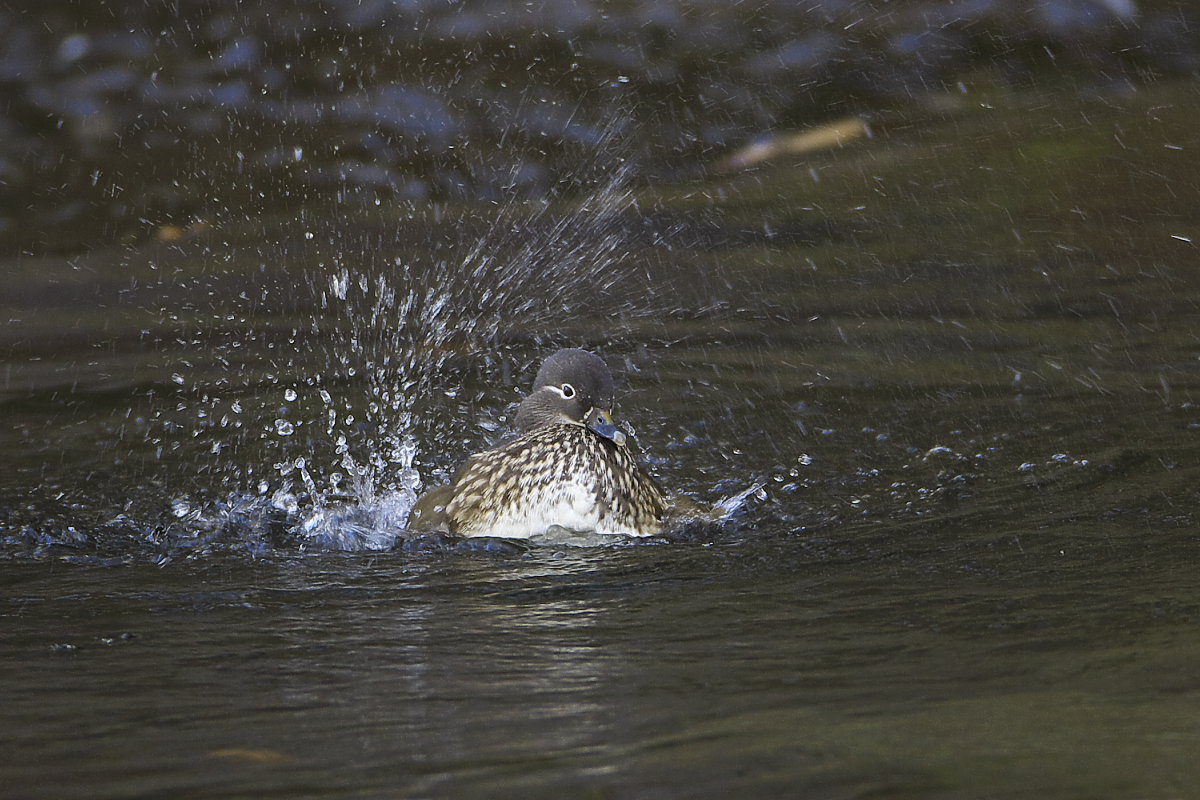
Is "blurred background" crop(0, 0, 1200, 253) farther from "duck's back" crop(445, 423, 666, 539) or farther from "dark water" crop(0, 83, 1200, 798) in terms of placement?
"duck's back" crop(445, 423, 666, 539)

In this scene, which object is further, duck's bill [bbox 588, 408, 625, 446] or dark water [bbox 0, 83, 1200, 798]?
duck's bill [bbox 588, 408, 625, 446]

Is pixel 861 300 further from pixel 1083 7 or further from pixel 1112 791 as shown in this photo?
pixel 1112 791

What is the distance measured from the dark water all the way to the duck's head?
604 millimetres

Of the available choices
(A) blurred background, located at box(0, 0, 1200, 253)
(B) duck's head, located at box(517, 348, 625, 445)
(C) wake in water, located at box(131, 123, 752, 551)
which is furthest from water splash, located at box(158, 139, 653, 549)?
(B) duck's head, located at box(517, 348, 625, 445)

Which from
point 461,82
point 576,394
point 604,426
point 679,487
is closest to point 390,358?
point 679,487

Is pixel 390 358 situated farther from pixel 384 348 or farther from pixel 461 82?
pixel 461 82

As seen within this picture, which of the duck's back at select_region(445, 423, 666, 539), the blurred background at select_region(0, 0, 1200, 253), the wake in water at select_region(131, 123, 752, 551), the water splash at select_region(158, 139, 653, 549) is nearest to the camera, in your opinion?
the duck's back at select_region(445, 423, 666, 539)

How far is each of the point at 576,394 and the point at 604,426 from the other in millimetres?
205

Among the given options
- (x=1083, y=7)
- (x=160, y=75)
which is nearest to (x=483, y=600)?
(x=160, y=75)

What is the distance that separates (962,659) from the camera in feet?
11.9

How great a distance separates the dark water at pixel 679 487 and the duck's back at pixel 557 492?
0.88 feet

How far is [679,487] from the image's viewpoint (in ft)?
20.6

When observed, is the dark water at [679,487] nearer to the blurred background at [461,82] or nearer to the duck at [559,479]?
the duck at [559,479]

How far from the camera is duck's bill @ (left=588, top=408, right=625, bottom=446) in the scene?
18.3 ft
